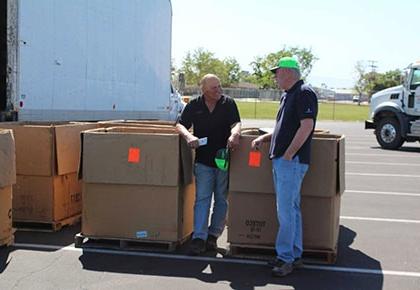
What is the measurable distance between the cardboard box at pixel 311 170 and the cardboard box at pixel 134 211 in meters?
0.67

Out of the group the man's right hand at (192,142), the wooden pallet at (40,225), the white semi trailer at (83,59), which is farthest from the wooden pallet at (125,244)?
the white semi trailer at (83,59)

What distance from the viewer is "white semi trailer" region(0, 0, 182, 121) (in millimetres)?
9539

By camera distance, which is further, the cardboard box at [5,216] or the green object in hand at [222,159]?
the cardboard box at [5,216]

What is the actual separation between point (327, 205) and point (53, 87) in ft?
19.7

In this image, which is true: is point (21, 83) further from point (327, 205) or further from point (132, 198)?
point (327, 205)

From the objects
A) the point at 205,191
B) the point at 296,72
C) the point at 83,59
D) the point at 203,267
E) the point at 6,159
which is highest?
the point at 83,59

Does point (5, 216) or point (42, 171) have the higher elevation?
point (42, 171)

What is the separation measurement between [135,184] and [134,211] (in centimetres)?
29

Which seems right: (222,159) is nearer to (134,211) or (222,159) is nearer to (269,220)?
(269,220)

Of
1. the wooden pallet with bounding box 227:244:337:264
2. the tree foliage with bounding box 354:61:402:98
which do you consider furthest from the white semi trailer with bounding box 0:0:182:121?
the tree foliage with bounding box 354:61:402:98

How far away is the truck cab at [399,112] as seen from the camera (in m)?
18.9

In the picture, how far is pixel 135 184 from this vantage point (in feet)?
21.0

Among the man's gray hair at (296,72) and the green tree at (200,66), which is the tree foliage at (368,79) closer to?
the green tree at (200,66)

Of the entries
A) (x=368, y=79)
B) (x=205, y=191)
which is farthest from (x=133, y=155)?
(x=368, y=79)
